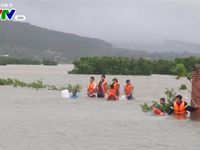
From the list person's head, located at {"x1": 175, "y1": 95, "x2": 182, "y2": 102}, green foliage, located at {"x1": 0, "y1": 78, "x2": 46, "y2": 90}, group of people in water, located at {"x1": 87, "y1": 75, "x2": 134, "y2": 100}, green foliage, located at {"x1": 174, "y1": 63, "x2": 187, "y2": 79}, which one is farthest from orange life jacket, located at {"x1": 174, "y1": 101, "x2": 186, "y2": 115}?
green foliage, located at {"x1": 0, "y1": 78, "x2": 46, "y2": 90}

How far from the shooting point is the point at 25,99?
108 ft

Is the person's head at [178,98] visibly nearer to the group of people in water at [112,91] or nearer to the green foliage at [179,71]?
the group of people in water at [112,91]

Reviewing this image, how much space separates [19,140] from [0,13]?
62.0 ft

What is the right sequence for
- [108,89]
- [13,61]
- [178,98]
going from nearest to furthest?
1. [178,98]
2. [108,89]
3. [13,61]

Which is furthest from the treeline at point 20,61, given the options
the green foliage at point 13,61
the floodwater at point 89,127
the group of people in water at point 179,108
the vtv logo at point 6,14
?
the group of people in water at point 179,108

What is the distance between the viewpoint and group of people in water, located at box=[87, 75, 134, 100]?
101ft

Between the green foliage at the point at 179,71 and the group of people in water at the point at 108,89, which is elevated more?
the green foliage at the point at 179,71

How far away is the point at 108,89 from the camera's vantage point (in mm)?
31938

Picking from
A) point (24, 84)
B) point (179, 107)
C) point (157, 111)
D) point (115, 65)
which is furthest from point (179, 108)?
point (115, 65)

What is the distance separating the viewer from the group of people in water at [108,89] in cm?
3072

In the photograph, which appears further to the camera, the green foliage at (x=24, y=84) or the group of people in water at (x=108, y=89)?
the green foliage at (x=24, y=84)

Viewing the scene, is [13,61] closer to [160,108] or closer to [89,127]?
[160,108]

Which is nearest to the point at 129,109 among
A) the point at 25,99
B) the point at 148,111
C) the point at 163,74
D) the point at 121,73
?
the point at 148,111

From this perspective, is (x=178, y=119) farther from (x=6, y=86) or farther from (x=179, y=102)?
(x=6, y=86)
